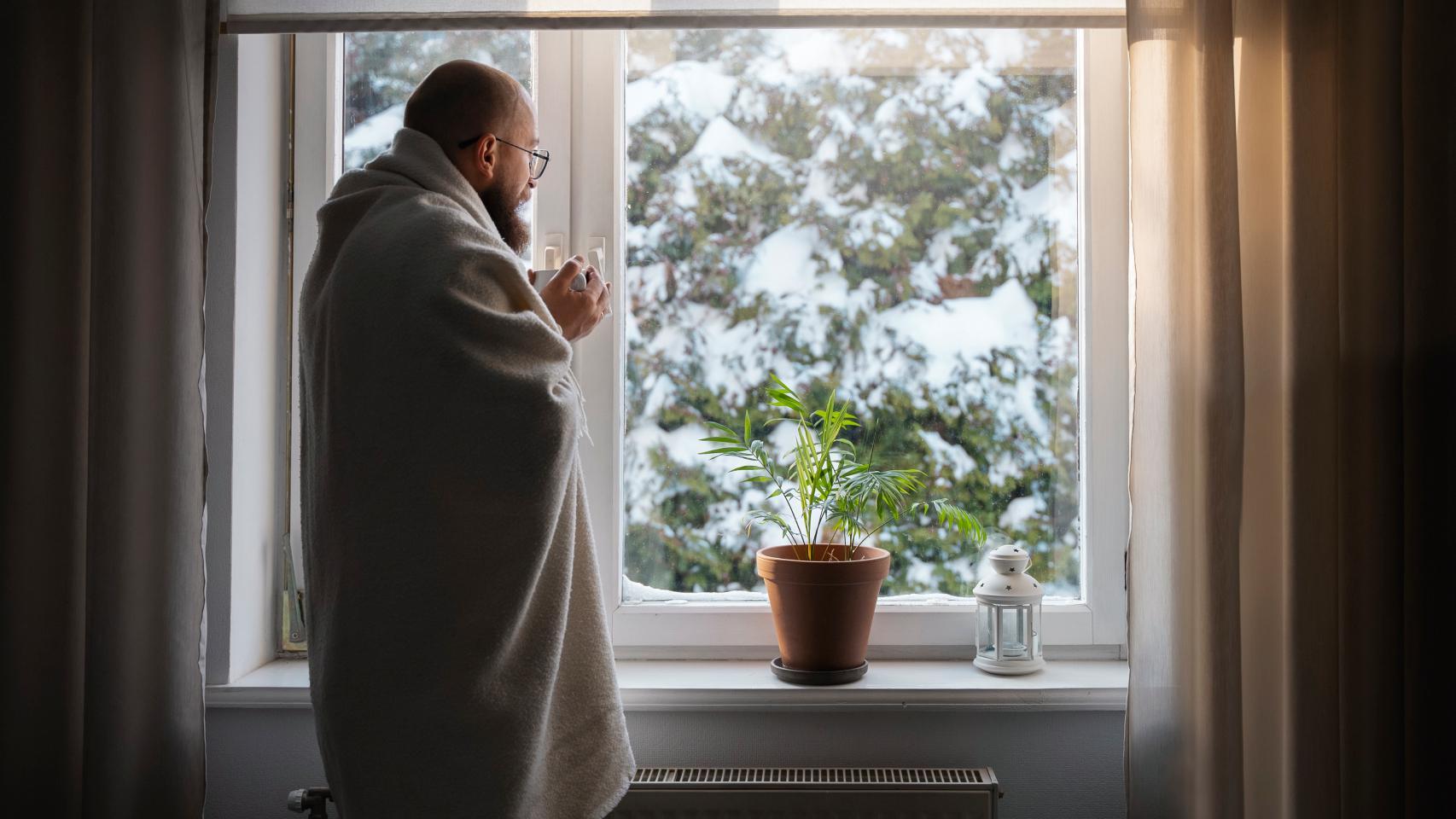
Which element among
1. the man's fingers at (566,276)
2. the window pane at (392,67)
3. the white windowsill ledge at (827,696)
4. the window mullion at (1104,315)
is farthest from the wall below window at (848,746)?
the window pane at (392,67)

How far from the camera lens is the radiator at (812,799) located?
1458 mm

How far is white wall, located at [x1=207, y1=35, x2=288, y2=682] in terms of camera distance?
1580mm

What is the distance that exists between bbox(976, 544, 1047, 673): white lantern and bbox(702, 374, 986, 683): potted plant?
0.07m

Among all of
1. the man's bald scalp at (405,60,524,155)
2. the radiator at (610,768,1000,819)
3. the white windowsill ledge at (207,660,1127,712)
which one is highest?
the man's bald scalp at (405,60,524,155)

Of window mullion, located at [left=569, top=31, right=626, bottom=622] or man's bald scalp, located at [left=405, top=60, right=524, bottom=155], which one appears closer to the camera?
man's bald scalp, located at [left=405, top=60, right=524, bottom=155]

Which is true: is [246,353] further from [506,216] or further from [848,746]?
[848,746]

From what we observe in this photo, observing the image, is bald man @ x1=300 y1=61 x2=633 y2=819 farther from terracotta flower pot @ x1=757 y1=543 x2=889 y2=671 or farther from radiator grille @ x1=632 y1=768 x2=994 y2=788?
terracotta flower pot @ x1=757 y1=543 x2=889 y2=671

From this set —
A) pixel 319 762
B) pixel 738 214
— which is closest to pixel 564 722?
pixel 319 762

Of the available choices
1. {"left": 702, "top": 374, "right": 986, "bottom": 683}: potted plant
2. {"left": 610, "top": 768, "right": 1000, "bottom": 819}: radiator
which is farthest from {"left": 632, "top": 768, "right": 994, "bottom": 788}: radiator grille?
{"left": 702, "top": 374, "right": 986, "bottom": 683}: potted plant

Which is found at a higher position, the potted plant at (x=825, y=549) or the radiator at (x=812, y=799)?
the potted plant at (x=825, y=549)

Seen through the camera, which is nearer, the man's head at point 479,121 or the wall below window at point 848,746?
the man's head at point 479,121

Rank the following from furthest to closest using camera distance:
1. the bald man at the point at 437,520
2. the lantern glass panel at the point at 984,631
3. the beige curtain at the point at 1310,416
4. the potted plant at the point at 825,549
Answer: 1. the lantern glass panel at the point at 984,631
2. the potted plant at the point at 825,549
3. the beige curtain at the point at 1310,416
4. the bald man at the point at 437,520

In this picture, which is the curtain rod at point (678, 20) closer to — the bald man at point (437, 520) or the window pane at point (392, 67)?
the window pane at point (392, 67)

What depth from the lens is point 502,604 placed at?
116 cm
